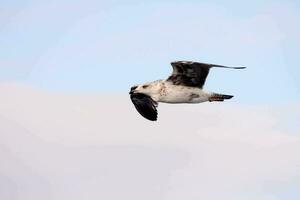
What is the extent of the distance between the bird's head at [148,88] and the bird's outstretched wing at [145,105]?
0.38 metres

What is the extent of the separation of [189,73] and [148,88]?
3.68 meters

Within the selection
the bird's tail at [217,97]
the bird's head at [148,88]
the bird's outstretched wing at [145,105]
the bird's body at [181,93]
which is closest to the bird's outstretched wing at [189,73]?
the bird's body at [181,93]

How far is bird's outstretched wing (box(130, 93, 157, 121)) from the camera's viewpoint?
35719mm

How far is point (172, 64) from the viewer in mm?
31828

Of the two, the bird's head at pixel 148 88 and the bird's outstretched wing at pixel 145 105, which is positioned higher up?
the bird's head at pixel 148 88

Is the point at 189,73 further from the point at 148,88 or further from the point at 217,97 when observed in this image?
the point at 148,88

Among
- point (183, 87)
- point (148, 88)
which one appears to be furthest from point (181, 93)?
point (148, 88)

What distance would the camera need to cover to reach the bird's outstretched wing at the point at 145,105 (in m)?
35.7

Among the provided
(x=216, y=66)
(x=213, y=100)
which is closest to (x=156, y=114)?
(x=213, y=100)

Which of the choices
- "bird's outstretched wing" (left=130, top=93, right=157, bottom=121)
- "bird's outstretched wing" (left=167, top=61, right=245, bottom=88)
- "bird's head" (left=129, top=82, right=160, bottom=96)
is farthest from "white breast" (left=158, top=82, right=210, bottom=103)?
"bird's outstretched wing" (left=130, top=93, right=157, bottom=121)

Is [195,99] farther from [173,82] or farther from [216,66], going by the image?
[216,66]

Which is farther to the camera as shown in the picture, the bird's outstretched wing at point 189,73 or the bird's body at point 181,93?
the bird's body at point 181,93

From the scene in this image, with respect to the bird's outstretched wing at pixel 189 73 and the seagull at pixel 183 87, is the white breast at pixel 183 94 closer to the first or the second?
the seagull at pixel 183 87

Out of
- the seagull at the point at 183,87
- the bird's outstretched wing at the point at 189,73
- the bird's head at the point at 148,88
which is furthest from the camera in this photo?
the bird's head at the point at 148,88
